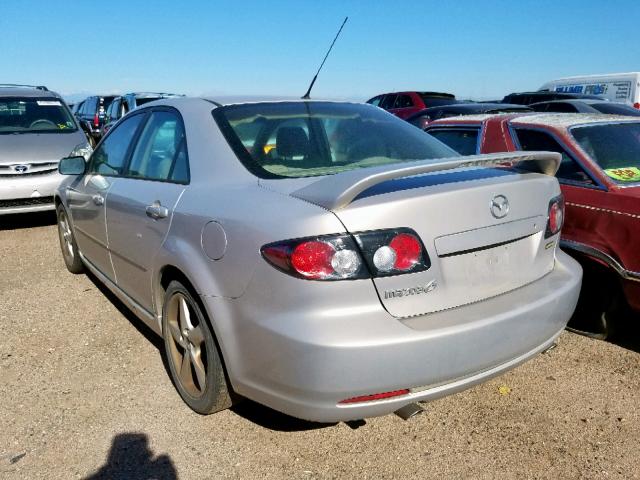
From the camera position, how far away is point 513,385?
3.15 metres

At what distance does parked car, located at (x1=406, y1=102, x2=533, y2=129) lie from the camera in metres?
8.77

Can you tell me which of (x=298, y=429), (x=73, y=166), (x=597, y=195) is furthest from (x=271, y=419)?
(x=73, y=166)

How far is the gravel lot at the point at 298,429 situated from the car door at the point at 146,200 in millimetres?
593

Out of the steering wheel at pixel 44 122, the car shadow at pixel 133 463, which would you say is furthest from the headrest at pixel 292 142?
the steering wheel at pixel 44 122

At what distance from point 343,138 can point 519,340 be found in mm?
1409

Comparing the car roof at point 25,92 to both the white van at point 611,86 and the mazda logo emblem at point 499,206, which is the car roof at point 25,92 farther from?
the white van at point 611,86

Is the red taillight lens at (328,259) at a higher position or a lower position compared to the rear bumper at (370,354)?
higher

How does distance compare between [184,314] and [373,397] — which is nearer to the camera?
[373,397]

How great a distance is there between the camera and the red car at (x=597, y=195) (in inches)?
128

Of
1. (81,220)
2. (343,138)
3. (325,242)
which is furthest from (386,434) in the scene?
(81,220)

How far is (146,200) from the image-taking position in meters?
3.06

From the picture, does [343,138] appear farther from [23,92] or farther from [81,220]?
[23,92]

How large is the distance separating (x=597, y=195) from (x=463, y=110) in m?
6.48

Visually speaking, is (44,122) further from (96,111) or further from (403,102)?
(96,111)
